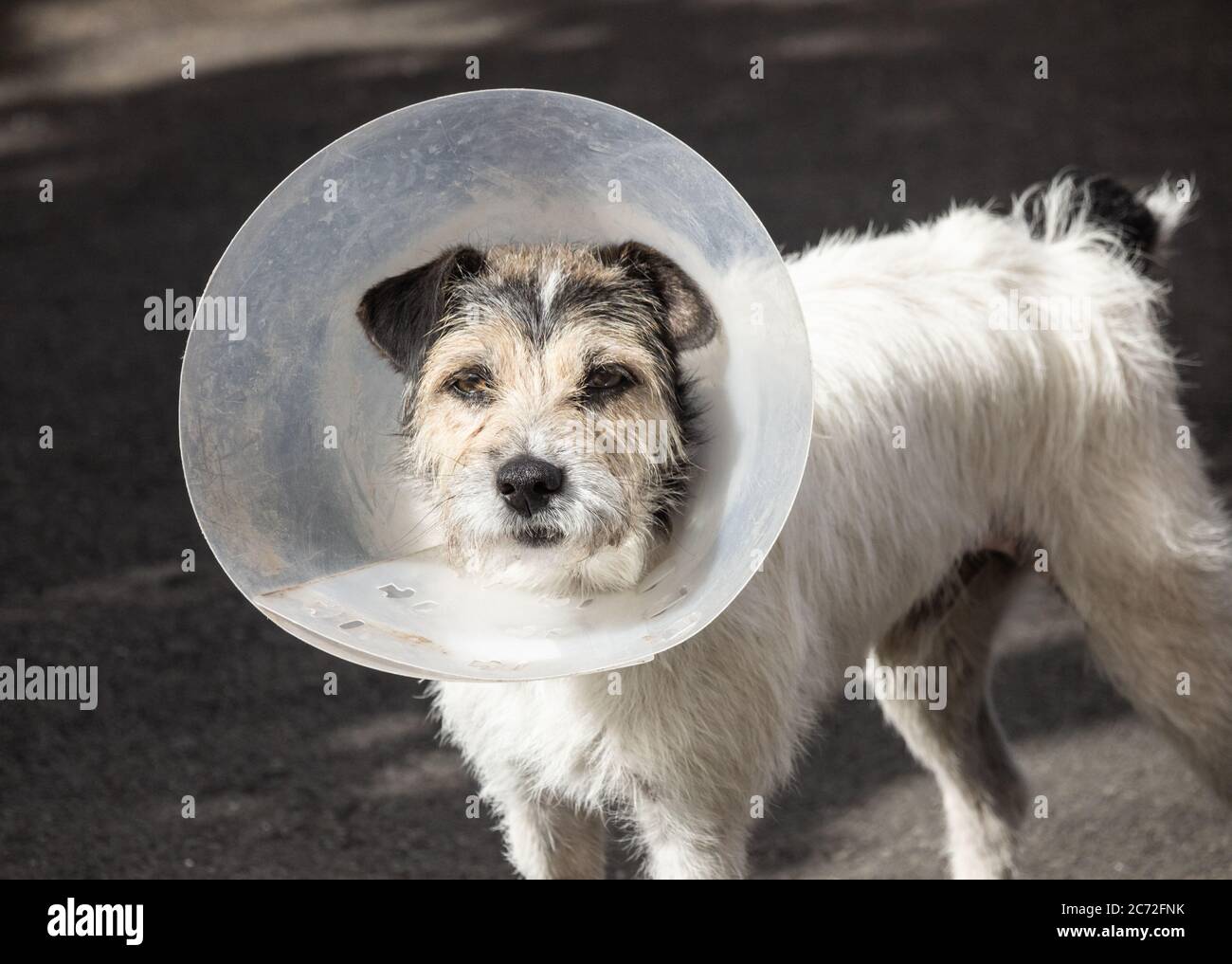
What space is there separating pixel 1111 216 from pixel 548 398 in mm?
1899

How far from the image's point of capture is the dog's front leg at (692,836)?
10.6ft

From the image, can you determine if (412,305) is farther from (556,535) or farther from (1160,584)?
(1160,584)

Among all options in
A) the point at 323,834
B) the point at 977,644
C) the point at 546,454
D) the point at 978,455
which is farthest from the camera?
the point at 323,834

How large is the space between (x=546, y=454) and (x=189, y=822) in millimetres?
2409

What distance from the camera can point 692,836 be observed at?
3.25m

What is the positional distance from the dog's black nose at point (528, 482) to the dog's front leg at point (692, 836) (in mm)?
893

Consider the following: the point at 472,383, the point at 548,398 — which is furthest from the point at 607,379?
the point at 472,383

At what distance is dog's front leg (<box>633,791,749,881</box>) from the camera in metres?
3.23

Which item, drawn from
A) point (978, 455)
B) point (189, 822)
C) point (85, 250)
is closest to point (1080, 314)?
point (978, 455)

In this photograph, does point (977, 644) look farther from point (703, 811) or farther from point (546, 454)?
point (546, 454)

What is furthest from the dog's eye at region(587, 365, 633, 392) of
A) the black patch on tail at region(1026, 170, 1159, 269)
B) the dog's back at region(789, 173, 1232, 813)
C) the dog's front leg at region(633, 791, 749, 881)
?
the black patch on tail at region(1026, 170, 1159, 269)

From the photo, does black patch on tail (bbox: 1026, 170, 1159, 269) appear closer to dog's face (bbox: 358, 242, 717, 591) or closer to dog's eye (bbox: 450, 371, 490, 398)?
dog's face (bbox: 358, 242, 717, 591)

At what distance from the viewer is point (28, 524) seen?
598 centimetres

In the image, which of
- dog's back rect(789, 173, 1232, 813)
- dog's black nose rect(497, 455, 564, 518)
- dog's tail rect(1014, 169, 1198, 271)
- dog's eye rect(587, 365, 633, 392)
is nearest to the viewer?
dog's black nose rect(497, 455, 564, 518)
